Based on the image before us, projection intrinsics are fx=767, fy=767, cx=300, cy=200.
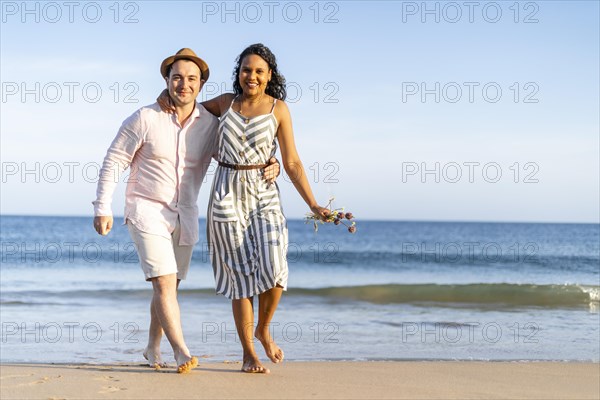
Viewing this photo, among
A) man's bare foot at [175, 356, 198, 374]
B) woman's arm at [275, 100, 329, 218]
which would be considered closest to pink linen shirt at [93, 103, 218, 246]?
woman's arm at [275, 100, 329, 218]

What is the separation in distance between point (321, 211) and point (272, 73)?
0.89m

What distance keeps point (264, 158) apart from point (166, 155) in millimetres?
570

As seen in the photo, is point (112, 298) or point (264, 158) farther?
point (112, 298)

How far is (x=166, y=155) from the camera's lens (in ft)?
14.6

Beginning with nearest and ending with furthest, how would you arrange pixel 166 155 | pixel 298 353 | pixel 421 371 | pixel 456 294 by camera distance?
pixel 166 155, pixel 421 371, pixel 298 353, pixel 456 294

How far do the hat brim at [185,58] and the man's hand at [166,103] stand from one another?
144 mm

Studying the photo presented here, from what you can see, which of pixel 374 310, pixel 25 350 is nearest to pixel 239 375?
pixel 25 350

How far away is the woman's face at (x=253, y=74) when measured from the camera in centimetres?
446

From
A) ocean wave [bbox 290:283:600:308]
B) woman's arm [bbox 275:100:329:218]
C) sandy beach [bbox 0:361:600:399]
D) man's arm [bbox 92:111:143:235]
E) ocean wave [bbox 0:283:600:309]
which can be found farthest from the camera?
ocean wave [bbox 290:283:600:308]

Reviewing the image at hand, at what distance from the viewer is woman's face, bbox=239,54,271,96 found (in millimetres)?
4461

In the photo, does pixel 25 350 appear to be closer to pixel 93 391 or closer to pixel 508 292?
pixel 93 391

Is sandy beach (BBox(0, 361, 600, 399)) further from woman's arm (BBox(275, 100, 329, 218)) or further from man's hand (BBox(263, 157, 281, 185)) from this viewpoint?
man's hand (BBox(263, 157, 281, 185))

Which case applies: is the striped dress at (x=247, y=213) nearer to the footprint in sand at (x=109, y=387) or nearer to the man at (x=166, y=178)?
the man at (x=166, y=178)

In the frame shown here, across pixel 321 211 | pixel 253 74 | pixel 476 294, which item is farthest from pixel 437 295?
pixel 253 74
